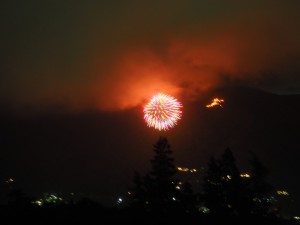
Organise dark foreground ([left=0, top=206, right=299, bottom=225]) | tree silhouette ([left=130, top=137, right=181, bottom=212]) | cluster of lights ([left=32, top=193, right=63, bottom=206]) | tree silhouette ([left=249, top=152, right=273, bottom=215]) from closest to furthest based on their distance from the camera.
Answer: dark foreground ([left=0, top=206, right=299, bottom=225])
cluster of lights ([left=32, top=193, right=63, bottom=206])
tree silhouette ([left=130, top=137, right=181, bottom=212])
tree silhouette ([left=249, top=152, right=273, bottom=215])

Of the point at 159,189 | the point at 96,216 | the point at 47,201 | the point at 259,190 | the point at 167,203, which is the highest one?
the point at 259,190

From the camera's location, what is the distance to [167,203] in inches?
1436

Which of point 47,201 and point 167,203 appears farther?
point 47,201

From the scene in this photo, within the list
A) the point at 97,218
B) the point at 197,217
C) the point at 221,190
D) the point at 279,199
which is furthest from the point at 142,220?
the point at 279,199

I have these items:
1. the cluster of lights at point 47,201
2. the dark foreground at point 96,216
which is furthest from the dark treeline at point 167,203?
the cluster of lights at point 47,201

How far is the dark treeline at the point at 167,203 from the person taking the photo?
28438 mm

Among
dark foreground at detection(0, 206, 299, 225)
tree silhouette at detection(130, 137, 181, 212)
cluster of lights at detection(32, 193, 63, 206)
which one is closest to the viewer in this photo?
dark foreground at detection(0, 206, 299, 225)

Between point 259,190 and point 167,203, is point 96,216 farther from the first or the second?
point 259,190

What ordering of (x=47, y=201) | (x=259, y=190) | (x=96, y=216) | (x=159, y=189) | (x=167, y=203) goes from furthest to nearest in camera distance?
(x=259, y=190), (x=47, y=201), (x=159, y=189), (x=167, y=203), (x=96, y=216)

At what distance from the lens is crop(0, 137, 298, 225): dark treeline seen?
2844cm

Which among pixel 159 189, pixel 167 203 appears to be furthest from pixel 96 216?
pixel 167 203

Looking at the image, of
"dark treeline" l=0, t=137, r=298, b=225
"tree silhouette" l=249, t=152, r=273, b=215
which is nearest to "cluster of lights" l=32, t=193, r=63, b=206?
"dark treeline" l=0, t=137, r=298, b=225

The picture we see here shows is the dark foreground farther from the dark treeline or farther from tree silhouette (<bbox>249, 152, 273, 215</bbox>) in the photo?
tree silhouette (<bbox>249, 152, 273, 215</bbox>)

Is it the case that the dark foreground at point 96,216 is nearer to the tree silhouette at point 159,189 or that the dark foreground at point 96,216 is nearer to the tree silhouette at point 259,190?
the tree silhouette at point 159,189
